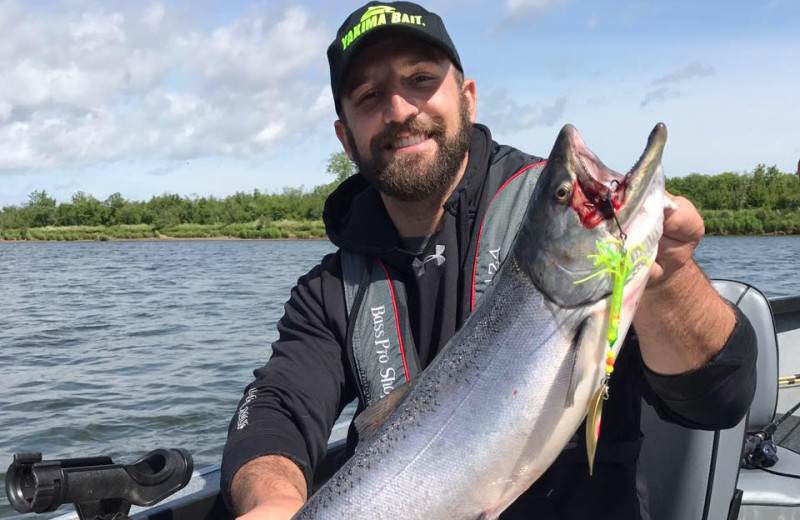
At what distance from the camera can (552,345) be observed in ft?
6.72

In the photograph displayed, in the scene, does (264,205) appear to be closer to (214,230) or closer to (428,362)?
(214,230)

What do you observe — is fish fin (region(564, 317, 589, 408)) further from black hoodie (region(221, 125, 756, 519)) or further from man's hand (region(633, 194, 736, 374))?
black hoodie (region(221, 125, 756, 519))

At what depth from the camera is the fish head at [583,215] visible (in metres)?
1.95

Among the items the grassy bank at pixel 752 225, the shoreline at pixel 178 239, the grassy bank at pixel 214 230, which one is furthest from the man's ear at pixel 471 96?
the shoreline at pixel 178 239

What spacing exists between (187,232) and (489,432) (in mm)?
77347

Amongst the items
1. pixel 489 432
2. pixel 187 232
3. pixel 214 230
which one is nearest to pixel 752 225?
pixel 214 230

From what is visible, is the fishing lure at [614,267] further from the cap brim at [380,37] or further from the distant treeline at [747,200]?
the distant treeline at [747,200]

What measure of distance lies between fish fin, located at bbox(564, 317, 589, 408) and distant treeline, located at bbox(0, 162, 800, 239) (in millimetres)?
61934

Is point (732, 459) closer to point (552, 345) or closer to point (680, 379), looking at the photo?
point (680, 379)

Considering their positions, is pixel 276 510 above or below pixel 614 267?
below

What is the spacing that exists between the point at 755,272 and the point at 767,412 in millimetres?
22208

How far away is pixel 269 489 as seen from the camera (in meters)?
2.50

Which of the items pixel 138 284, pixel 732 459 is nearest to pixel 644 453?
pixel 732 459

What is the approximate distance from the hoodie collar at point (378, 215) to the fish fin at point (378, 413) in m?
1.04
